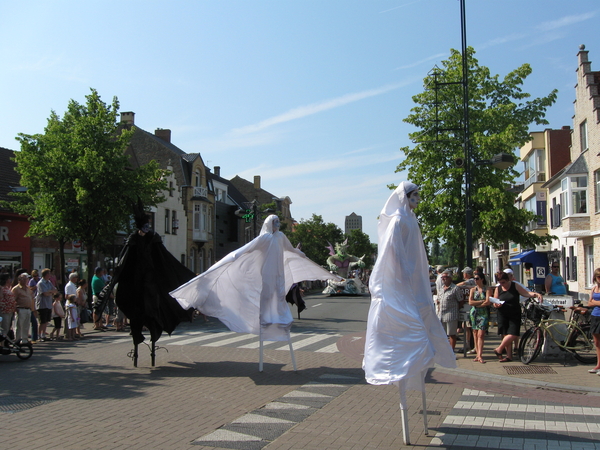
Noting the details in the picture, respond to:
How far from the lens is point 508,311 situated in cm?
1055

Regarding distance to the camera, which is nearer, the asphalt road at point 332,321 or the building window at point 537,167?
the asphalt road at point 332,321

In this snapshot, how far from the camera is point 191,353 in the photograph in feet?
39.4

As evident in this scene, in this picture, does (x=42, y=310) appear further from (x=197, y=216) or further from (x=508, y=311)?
(x=197, y=216)

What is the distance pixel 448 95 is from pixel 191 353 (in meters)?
14.5

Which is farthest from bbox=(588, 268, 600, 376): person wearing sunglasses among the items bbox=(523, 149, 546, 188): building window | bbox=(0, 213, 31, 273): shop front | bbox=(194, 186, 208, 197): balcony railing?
bbox=(194, 186, 208, 197): balcony railing

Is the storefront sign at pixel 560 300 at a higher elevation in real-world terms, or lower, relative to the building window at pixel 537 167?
lower

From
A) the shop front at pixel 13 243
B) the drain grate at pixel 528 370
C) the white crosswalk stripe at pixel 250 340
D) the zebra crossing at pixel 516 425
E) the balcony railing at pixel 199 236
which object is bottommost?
the white crosswalk stripe at pixel 250 340

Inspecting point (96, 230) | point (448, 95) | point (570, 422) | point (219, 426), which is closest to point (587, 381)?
point (570, 422)

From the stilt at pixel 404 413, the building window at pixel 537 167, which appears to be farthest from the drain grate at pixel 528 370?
the building window at pixel 537 167

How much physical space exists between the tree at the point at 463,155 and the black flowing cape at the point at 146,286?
13010mm

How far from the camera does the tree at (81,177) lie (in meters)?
20.6

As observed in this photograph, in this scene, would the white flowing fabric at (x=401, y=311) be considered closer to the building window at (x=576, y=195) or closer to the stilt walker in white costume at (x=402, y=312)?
the stilt walker in white costume at (x=402, y=312)

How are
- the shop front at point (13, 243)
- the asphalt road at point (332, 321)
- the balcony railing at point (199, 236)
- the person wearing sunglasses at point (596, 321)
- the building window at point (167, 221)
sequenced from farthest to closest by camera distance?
the balcony railing at point (199, 236), the building window at point (167, 221), the shop front at point (13, 243), the asphalt road at point (332, 321), the person wearing sunglasses at point (596, 321)

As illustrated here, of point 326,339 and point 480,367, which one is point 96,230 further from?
point 480,367
